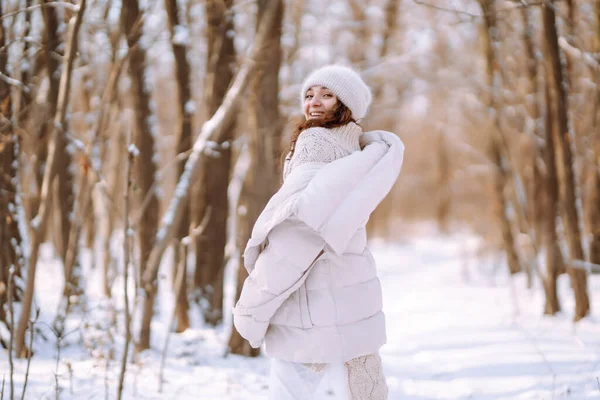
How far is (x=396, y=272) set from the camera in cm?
1203

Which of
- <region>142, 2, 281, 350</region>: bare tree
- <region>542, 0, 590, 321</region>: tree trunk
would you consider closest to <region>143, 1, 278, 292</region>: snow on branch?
<region>142, 2, 281, 350</region>: bare tree

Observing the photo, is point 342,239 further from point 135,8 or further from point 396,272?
point 396,272

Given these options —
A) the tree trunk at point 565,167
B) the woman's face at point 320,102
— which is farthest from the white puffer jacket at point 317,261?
the tree trunk at point 565,167

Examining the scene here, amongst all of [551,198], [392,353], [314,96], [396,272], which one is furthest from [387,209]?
[314,96]

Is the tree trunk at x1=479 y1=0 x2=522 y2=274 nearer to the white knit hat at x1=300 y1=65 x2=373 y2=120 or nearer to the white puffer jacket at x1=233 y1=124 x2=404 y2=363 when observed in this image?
the white knit hat at x1=300 y1=65 x2=373 y2=120

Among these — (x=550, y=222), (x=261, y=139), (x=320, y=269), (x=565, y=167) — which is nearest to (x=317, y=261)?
(x=320, y=269)

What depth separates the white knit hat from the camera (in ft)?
7.07

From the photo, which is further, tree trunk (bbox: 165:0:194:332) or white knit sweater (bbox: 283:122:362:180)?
tree trunk (bbox: 165:0:194:332)

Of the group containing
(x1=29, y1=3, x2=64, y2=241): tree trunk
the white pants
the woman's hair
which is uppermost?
(x1=29, y1=3, x2=64, y2=241): tree trunk

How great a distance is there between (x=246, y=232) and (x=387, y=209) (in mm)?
16847

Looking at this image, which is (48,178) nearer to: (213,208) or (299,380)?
(299,380)

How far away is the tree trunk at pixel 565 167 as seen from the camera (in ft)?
16.8

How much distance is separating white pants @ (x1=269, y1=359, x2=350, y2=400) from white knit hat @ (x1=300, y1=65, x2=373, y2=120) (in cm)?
106

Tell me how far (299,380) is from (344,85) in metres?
1.20
